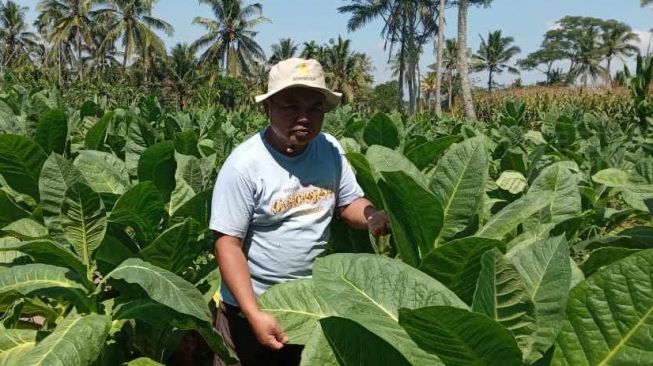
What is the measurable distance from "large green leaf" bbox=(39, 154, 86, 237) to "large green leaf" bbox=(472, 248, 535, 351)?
64.6 inches

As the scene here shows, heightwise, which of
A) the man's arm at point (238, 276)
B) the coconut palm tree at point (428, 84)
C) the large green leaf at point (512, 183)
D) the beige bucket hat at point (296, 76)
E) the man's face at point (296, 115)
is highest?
the coconut palm tree at point (428, 84)

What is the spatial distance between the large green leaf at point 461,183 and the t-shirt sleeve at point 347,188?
60 centimetres

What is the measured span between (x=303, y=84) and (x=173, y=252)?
765 millimetres

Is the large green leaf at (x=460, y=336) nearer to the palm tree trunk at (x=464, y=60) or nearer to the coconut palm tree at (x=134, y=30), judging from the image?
the palm tree trunk at (x=464, y=60)

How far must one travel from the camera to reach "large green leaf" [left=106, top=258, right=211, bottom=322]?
1.83 metres

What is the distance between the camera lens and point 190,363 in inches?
111

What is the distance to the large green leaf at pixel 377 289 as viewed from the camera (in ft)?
3.67

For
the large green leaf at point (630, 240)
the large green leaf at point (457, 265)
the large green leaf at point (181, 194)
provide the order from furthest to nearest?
the large green leaf at point (181, 194)
the large green leaf at point (630, 240)
the large green leaf at point (457, 265)

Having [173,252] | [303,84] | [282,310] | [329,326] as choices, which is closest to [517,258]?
[329,326]

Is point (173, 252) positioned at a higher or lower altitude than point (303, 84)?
lower

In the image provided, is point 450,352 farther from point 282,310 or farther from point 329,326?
point 282,310

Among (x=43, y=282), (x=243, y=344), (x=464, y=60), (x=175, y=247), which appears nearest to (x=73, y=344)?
(x=43, y=282)

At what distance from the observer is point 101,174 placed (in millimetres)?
2826

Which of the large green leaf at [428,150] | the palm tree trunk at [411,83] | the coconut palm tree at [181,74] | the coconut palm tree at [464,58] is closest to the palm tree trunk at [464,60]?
the coconut palm tree at [464,58]
